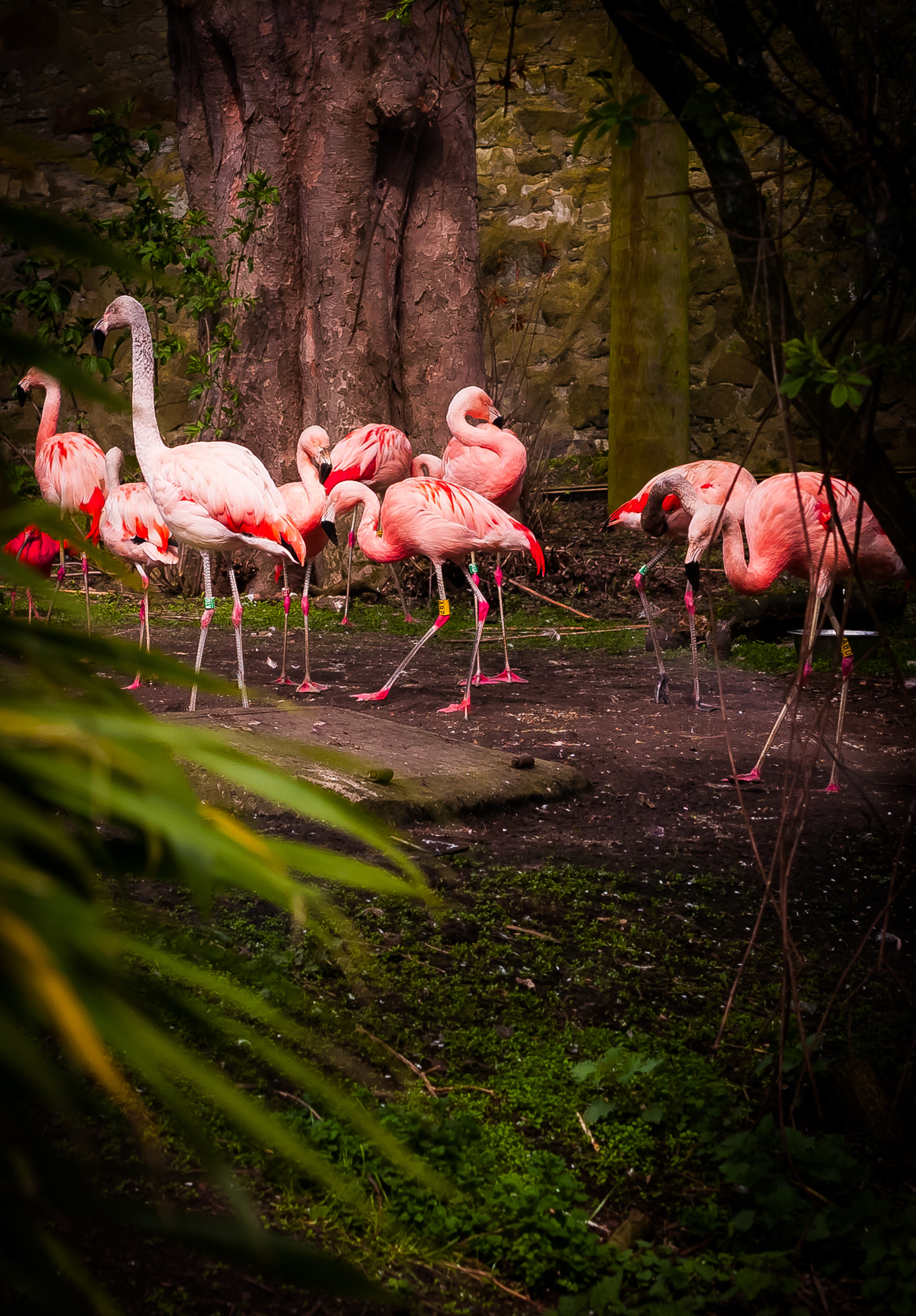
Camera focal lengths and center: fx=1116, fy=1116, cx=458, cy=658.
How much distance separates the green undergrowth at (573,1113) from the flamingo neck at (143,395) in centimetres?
264

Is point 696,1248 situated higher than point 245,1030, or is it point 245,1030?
point 245,1030

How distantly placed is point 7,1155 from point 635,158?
8001mm

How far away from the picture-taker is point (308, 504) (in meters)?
5.89

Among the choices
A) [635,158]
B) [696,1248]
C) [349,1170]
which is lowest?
[696,1248]

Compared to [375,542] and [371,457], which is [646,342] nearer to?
[371,457]

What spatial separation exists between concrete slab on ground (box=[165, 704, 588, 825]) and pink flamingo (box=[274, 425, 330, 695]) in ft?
4.14

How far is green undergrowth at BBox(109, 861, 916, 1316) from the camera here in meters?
1.55

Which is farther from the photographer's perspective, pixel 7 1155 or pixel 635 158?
pixel 635 158

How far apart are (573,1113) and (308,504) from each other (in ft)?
14.4

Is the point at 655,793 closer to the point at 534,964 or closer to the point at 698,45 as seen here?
the point at 534,964

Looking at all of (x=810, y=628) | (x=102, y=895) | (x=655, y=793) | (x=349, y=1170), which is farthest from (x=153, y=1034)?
(x=655, y=793)

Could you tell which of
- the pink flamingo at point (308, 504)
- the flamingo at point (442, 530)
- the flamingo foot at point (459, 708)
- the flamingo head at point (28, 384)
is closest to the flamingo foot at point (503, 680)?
the flamingo at point (442, 530)

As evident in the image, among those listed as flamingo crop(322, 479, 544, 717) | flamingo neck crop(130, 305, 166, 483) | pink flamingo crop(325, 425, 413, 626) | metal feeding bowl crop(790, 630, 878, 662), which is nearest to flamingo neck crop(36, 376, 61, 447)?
pink flamingo crop(325, 425, 413, 626)

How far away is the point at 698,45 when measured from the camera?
1.77 metres
